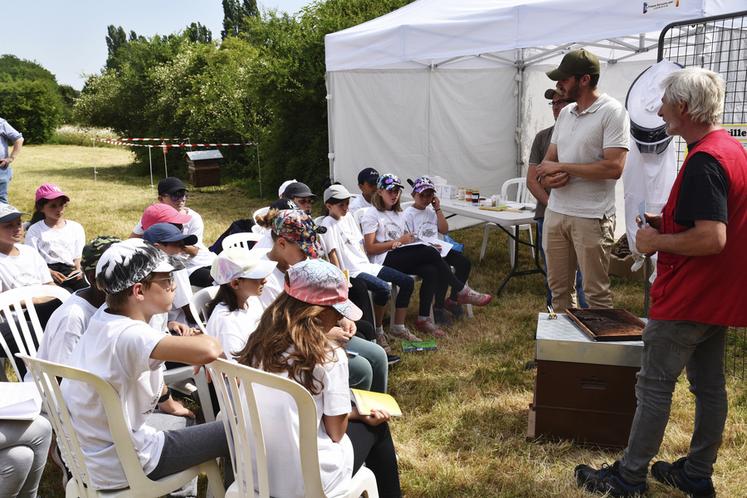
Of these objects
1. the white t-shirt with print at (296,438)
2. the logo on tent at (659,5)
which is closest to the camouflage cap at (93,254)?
the white t-shirt with print at (296,438)

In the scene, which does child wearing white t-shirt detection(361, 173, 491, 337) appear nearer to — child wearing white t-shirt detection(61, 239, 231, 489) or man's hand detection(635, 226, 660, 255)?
man's hand detection(635, 226, 660, 255)

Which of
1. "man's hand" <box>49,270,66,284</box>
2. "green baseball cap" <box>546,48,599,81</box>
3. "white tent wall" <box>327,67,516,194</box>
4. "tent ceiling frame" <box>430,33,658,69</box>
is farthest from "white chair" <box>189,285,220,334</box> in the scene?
"white tent wall" <box>327,67,516,194</box>

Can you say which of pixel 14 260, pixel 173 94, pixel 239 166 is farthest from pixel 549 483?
pixel 173 94

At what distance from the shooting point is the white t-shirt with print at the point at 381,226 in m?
5.04

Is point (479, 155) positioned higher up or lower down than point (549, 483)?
higher up

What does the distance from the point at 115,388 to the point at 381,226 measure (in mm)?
3246

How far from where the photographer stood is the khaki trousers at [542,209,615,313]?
3.70 metres

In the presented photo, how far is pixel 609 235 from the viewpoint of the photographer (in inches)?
147

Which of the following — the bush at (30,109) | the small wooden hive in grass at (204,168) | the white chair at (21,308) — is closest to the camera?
the white chair at (21,308)

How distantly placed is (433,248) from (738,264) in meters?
2.89

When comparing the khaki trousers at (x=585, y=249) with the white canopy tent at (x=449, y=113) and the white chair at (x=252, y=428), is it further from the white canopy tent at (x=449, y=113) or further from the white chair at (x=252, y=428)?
the white canopy tent at (x=449, y=113)

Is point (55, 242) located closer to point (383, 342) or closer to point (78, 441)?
point (383, 342)

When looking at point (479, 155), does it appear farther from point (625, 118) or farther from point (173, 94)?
point (173, 94)

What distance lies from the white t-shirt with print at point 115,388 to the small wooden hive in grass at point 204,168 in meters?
12.5
